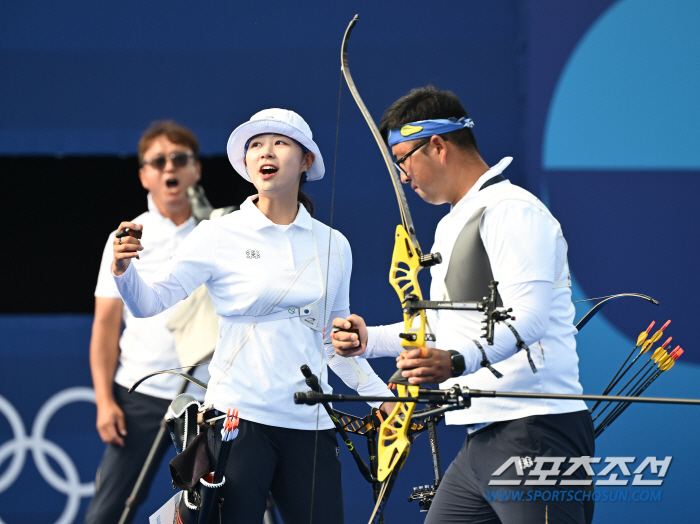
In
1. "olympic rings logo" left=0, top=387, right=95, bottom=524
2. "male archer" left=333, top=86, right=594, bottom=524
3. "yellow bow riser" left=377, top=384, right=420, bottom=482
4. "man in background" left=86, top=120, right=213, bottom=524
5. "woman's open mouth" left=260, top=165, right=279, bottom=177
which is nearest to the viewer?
"male archer" left=333, top=86, right=594, bottom=524

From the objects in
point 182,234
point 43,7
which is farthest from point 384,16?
point 43,7

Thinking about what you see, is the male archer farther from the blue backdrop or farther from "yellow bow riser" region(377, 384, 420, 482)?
the blue backdrop

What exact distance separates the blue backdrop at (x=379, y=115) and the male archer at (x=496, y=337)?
164 cm

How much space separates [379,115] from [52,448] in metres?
2.36

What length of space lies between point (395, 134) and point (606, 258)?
6.24 feet

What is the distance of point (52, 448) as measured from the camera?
384 centimetres

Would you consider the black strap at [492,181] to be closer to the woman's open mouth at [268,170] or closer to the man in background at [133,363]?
the woman's open mouth at [268,170]

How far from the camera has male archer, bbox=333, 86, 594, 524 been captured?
1.86m

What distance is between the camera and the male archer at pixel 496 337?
1.86 m

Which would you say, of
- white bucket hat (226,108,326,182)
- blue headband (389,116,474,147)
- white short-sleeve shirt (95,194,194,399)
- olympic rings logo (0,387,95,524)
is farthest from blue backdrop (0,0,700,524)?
blue headband (389,116,474,147)

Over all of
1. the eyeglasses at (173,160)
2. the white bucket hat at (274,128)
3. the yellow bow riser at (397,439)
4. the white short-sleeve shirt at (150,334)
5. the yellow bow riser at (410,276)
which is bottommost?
the yellow bow riser at (397,439)

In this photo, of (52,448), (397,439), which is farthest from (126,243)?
(52,448)

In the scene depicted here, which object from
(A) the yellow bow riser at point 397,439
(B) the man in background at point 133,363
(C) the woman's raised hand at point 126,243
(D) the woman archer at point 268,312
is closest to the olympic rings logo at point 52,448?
(B) the man in background at point 133,363

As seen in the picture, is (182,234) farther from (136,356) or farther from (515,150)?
(515,150)
